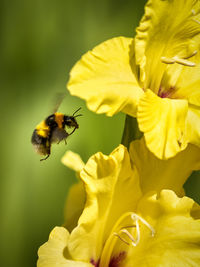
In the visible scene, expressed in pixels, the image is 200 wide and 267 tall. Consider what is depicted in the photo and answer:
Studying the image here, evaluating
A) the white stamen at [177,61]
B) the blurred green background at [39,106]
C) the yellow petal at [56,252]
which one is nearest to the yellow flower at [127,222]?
the yellow petal at [56,252]

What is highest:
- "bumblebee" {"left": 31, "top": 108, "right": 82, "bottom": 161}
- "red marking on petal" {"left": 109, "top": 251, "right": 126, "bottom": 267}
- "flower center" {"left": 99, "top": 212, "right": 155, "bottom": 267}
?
"bumblebee" {"left": 31, "top": 108, "right": 82, "bottom": 161}

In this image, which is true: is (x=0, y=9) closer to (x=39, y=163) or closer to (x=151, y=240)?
(x=39, y=163)

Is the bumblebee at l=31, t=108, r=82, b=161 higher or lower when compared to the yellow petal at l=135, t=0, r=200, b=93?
lower

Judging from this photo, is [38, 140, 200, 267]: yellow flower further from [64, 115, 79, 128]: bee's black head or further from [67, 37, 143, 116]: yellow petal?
[64, 115, 79, 128]: bee's black head

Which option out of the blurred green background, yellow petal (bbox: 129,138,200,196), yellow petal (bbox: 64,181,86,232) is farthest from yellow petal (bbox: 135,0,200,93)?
the blurred green background

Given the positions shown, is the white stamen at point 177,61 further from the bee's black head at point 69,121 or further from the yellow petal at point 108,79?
the bee's black head at point 69,121

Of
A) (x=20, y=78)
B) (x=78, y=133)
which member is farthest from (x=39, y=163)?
(x=20, y=78)

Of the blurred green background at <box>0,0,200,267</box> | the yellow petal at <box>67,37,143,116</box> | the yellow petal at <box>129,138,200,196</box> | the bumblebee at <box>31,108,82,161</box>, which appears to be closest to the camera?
the yellow petal at <box>67,37,143,116</box>
